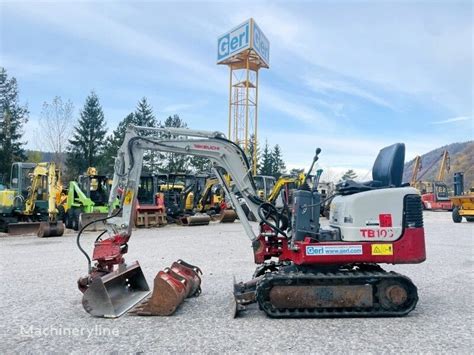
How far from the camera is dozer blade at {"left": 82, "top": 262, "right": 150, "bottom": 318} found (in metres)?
5.80

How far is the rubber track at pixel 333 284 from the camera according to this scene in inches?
227

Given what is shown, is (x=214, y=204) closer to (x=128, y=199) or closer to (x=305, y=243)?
(x=128, y=199)

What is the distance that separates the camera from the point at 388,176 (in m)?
6.44

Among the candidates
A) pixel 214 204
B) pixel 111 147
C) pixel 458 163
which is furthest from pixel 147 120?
pixel 458 163

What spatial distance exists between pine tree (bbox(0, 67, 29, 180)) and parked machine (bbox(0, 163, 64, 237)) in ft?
78.5

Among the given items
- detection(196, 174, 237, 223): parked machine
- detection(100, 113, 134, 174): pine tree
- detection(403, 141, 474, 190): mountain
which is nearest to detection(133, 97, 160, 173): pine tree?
detection(100, 113, 134, 174): pine tree

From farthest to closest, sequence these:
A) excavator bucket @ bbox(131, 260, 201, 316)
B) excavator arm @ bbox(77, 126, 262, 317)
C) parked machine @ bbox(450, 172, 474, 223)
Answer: parked machine @ bbox(450, 172, 474, 223) → excavator arm @ bbox(77, 126, 262, 317) → excavator bucket @ bbox(131, 260, 201, 316)

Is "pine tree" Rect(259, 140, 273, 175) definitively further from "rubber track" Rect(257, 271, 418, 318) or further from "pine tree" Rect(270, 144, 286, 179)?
"rubber track" Rect(257, 271, 418, 318)

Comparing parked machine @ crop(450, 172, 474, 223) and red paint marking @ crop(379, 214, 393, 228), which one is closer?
red paint marking @ crop(379, 214, 393, 228)

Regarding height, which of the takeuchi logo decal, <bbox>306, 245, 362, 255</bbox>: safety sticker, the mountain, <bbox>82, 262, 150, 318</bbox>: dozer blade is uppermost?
the mountain

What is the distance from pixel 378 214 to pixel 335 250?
79 centimetres

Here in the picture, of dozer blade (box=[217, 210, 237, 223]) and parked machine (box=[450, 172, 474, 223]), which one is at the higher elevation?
parked machine (box=[450, 172, 474, 223])

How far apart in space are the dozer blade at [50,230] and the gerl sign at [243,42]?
2624cm

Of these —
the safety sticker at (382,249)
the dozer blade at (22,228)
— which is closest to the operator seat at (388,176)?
the safety sticker at (382,249)
